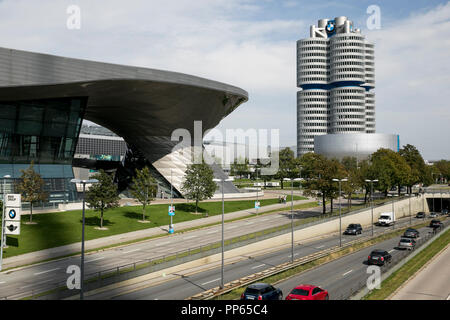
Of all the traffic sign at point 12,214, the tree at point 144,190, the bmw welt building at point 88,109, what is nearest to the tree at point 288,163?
the bmw welt building at point 88,109

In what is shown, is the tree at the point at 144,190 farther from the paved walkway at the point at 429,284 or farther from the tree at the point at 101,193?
the paved walkway at the point at 429,284

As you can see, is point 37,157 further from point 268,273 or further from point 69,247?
point 268,273

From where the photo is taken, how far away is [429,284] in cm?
2984

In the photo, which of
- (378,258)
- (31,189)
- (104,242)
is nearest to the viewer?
(378,258)

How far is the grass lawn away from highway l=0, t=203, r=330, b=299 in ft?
19.6

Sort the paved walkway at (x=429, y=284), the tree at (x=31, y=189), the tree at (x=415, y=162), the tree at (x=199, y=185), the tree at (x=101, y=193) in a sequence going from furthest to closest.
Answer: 1. the tree at (x=415, y=162)
2. the tree at (x=199, y=185)
3. the tree at (x=101, y=193)
4. the tree at (x=31, y=189)
5. the paved walkway at (x=429, y=284)

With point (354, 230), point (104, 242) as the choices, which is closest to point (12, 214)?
point (104, 242)

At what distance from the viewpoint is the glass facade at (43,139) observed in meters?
60.8

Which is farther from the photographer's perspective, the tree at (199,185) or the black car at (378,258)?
the tree at (199,185)

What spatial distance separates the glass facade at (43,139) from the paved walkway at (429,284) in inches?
2018

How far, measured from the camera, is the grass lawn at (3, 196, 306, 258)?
45684 millimetres

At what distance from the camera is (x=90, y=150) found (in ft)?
608

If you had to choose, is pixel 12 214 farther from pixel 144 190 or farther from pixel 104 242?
pixel 144 190

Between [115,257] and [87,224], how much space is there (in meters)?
17.1
